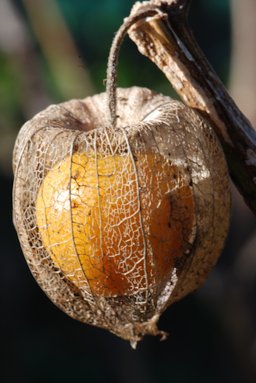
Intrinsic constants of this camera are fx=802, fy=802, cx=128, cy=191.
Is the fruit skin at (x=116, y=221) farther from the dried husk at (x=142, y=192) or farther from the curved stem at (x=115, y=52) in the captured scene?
the curved stem at (x=115, y=52)

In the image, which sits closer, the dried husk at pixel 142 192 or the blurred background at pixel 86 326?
the dried husk at pixel 142 192

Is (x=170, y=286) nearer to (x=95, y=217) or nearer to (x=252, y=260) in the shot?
(x=95, y=217)

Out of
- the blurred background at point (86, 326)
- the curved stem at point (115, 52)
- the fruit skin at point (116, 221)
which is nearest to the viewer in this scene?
the fruit skin at point (116, 221)

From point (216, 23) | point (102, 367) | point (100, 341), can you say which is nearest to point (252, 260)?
point (100, 341)

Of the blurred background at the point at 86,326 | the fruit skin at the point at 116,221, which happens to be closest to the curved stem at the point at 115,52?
the fruit skin at the point at 116,221

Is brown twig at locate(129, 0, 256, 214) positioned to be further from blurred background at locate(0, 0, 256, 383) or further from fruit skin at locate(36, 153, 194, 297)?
blurred background at locate(0, 0, 256, 383)

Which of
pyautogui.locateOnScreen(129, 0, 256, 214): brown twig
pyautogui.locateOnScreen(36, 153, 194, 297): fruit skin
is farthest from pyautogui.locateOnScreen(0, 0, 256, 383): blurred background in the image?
pyautogui.locateOnScreen(36, 153, 194, 297): fruit skin

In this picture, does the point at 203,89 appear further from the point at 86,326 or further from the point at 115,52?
the point at 86,326
